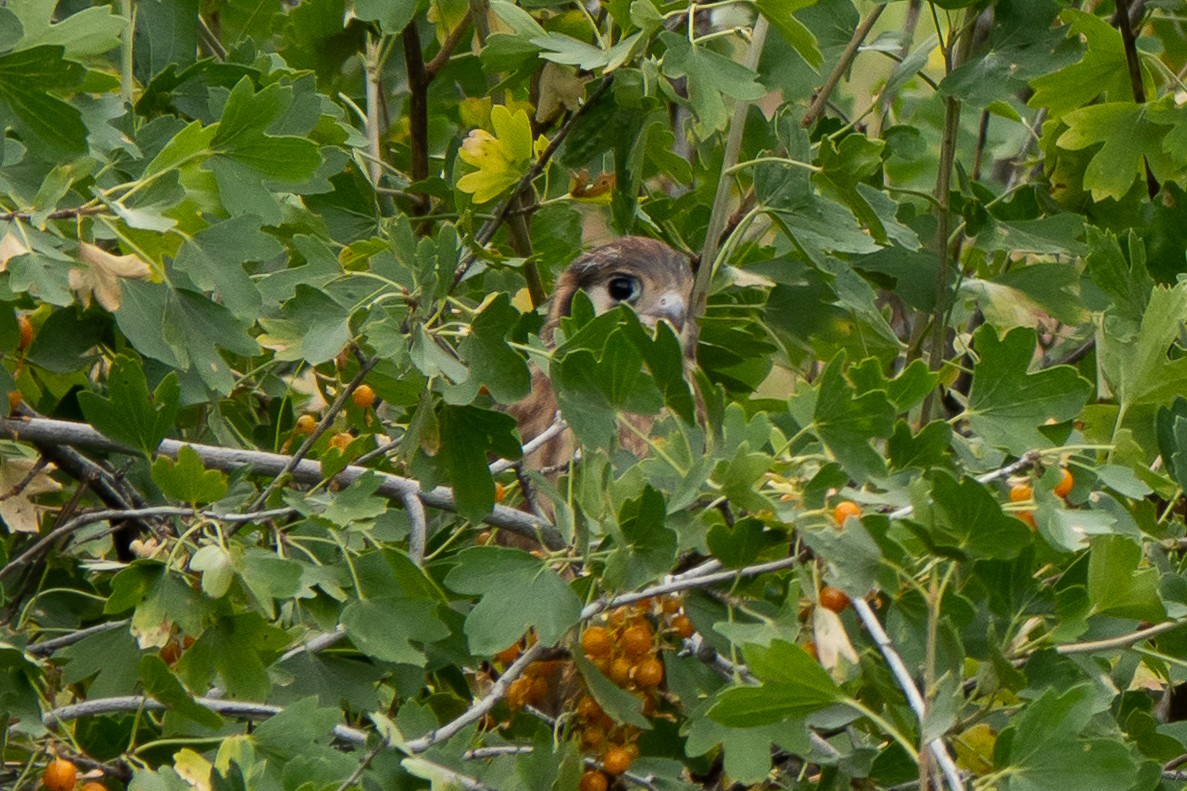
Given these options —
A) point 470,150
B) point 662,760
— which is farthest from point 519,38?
point 662,760

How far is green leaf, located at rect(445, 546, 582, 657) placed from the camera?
196cm

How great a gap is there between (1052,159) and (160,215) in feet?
6.03

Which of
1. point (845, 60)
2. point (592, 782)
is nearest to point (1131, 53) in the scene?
point (845, 60)

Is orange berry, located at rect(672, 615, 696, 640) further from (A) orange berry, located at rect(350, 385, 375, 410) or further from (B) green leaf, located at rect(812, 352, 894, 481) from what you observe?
(A) orange berry, located at rect(350, 385, 375, 410)

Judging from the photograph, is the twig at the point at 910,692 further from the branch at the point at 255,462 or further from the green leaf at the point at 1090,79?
the green leaf at the point at 1090,79

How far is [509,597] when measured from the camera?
1.99 m

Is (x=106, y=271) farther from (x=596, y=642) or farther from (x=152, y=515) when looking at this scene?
(x=596, y=642)

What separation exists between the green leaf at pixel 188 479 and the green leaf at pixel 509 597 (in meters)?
0.34

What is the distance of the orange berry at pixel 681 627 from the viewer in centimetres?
221

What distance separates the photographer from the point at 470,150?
2.69 meters

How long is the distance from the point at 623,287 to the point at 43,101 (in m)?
2.57

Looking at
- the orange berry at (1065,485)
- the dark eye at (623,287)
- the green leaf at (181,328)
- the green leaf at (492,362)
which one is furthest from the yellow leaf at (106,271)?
the dark eye at (623,287)

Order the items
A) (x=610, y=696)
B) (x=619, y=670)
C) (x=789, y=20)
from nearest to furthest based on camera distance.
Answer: (x=610, y=696)
(x=619, y=670)
(x=789, y=20)

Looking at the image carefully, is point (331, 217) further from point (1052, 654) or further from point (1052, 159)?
point (1052, 654)
